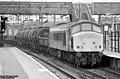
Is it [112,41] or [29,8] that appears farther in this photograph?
[29,8]

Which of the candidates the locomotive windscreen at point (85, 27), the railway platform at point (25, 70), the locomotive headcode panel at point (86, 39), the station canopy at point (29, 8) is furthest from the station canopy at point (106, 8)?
the railway platform at point (25, 70)

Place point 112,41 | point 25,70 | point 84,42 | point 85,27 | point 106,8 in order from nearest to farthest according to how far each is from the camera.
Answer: point 25,70 → point 84,42 → point 85,27 → point 112,41 → point 106,8

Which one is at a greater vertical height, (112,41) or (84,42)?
(84,42)

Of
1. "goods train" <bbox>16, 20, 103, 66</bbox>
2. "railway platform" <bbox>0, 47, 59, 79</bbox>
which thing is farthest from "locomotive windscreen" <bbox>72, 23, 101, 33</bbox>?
"railway platform" <bbox>0, 47, 59, 79</bbox>

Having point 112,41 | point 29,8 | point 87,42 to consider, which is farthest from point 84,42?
point 29,8

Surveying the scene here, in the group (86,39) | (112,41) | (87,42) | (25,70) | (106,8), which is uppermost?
(106,8)

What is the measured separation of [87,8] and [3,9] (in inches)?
479

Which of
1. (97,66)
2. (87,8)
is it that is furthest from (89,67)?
(87,8)

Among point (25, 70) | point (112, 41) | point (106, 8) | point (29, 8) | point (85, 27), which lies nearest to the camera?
point (25, 70)

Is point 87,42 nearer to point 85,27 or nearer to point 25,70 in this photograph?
point 85,27

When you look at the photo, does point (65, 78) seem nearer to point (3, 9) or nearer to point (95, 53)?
point (95, 53)

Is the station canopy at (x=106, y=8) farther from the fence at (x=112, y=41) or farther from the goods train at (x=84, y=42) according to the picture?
the goods train at (x=84, y=42)

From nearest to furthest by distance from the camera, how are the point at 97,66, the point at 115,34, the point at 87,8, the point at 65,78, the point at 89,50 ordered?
the point at 65,78 < the point at 89,50 < the point at 97,66 < the point at 115,34 < the point at 87,8

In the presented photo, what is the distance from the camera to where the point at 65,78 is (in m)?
16.0
